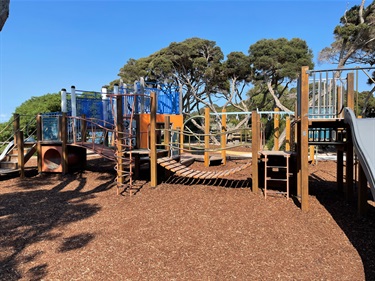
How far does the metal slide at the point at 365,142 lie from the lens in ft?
12.5

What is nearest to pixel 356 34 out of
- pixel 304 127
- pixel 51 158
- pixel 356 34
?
pixel 356 34

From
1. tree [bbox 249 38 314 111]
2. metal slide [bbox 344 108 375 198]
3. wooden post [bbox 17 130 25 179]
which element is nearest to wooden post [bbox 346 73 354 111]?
metal slide [bbox 344 108 375 198]

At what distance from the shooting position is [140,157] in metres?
9.74

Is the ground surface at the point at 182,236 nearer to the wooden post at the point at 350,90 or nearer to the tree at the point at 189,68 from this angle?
the wooden post at the point at 350,90

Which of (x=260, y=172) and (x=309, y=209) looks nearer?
(x=309, y=209)

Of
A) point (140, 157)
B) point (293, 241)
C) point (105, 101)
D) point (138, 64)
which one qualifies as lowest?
point (293, 241)

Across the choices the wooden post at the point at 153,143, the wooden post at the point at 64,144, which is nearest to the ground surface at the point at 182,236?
the wooden post at the point at 153,143

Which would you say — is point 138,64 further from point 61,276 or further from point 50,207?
point 61,276

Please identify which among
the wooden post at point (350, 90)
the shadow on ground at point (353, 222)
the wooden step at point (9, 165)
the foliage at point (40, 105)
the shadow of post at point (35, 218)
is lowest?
the shadow on ground at point (353, 222)

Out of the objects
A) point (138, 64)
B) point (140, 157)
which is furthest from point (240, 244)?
point (138, 64)

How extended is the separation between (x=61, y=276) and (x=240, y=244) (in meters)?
2.40

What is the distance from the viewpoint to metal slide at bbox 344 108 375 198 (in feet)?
12.5

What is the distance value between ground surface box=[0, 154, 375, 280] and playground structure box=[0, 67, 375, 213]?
1.98ft

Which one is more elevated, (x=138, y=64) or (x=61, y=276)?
(x=138, y=64)
